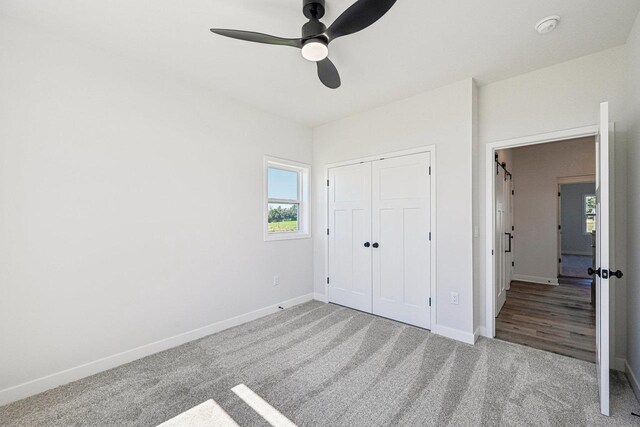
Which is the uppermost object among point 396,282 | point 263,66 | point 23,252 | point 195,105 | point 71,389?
point 263,66

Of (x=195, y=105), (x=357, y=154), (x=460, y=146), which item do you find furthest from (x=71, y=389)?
(x=460, y=146)

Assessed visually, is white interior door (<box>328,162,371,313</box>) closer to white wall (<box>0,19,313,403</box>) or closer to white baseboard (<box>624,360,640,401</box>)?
white wall (<box>0,19,313,403</box>)

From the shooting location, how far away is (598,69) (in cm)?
238

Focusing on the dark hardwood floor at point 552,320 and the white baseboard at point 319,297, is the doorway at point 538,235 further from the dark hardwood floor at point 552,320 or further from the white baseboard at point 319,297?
the white baseboard at point 319,297

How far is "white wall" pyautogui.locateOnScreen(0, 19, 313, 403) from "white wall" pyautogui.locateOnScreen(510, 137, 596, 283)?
547 centimetres

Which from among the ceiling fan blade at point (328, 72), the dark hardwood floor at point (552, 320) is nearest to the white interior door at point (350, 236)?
the ceiling fan blade at point (328, 72)

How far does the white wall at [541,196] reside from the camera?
5.08 meters

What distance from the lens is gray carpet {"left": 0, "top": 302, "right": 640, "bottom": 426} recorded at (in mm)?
1757

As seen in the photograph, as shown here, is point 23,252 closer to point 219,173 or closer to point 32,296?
point 32,296

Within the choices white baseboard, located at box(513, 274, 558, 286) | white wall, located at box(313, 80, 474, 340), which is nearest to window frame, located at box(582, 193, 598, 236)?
white baseboard, located at box(513, 274, 558, 286)

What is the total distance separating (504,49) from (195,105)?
301 cm

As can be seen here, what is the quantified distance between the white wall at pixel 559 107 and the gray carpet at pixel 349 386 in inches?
25.4

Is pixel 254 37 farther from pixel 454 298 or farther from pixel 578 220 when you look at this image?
pixel 578 220

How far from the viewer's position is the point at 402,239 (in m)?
3.32
